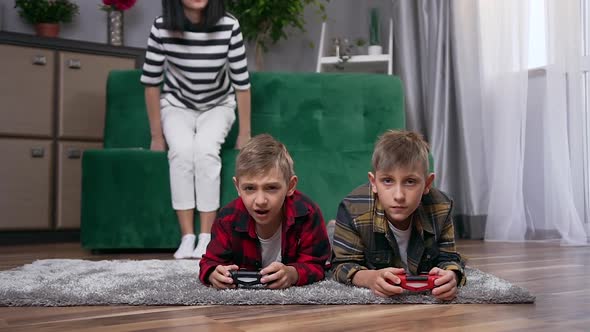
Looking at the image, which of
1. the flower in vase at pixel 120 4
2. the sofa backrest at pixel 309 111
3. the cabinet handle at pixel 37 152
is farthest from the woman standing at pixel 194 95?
the flower in vase at pixel 120 4

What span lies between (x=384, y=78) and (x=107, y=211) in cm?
111

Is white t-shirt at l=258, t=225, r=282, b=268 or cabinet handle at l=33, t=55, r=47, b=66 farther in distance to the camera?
cabinet handle at l=33, t=55, r=47, b=66

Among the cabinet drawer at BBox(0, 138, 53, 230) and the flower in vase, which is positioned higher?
the flower in vase

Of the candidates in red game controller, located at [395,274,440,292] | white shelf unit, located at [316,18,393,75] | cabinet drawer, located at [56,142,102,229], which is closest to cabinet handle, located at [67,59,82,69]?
cabinet drawer, located at [56,142,102,229]

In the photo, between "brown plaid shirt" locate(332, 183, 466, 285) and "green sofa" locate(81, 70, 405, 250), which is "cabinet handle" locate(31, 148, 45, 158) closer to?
"green sofa" locate(81, 70, 405, 250)

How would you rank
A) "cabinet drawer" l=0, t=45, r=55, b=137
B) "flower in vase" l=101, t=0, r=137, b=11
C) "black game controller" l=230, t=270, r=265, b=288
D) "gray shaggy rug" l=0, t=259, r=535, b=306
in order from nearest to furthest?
1. "gray shaggy rug" l=0, t=259, r=535, b=306
2. "black game controller" l=230, t=270, r=265, b=288
3. "cabinet drawer" l=0, t=45, r=55, b=137
4. "flower in vase" l=101, t=0, r=137, b=11

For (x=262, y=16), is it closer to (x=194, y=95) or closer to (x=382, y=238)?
(x=194, y=95)

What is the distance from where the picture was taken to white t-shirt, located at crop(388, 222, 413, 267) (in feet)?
4.09

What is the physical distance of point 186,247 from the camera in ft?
6.23

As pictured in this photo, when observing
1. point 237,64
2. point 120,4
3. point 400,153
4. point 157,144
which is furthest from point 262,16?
point 400,153

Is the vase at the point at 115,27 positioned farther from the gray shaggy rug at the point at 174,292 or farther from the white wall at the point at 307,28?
the gray shaggy rug at the point at 174,292

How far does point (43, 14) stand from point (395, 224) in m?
2.36

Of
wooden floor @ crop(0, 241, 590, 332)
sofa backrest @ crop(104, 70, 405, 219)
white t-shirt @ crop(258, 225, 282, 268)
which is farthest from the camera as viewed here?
sofa backrest @ crop(104, 70, 405, 219)

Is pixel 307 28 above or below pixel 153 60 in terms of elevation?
above
